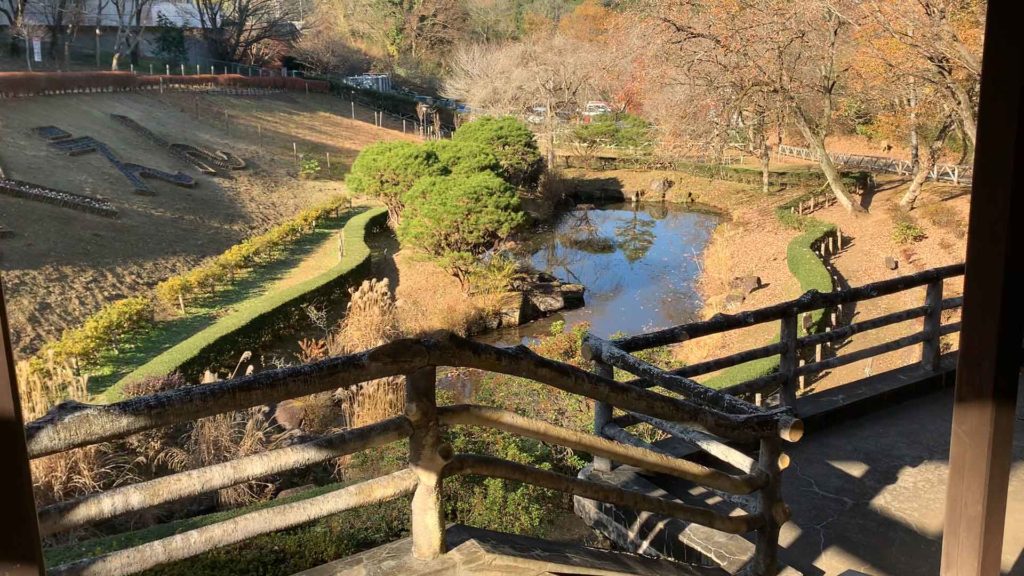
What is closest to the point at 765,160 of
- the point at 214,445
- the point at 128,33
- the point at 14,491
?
the point at 214,445

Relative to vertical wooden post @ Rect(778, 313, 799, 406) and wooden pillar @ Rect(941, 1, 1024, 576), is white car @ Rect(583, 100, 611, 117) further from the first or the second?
wooden pillar @ Rect(941, 1, 1024, 576)

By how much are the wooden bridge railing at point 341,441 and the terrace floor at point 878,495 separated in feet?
4.84

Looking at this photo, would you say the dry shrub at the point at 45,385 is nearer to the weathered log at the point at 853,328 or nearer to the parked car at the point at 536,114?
the weathered log at the point at 853,328

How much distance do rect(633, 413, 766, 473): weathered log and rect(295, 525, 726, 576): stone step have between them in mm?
968

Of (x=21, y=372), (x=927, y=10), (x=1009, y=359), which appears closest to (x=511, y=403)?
(x=21, y=372)

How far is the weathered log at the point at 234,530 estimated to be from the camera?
1857 mm

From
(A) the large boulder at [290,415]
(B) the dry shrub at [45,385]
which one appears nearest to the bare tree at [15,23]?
(B) the dry shrub at [45,385]

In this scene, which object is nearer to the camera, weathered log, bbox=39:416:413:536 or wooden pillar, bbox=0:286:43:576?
wooden pillar, bbox=0:286:43:576

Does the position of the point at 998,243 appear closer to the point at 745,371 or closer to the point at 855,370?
the point at 745,371

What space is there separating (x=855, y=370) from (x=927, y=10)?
8069mm

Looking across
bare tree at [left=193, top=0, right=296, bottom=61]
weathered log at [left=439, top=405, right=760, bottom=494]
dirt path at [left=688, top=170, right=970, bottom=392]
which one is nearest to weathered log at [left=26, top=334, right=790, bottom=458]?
weathered log at [left=439, top=405, right=760, bottom=494]

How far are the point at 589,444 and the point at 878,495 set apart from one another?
7.70 ft

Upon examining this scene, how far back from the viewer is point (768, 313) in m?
4.50

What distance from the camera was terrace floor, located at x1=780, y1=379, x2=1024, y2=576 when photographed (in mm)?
3627
